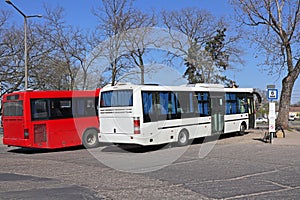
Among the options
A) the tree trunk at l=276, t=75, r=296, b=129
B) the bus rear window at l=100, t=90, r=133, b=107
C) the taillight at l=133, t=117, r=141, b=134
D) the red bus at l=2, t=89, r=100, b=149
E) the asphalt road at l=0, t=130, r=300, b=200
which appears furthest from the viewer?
the tree trunk at l=276, t=75, r=296, b=129

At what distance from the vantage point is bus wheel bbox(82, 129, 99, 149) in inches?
736

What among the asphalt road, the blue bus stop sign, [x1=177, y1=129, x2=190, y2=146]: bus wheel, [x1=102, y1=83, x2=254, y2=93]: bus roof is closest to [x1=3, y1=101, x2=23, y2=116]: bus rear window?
the asphalt road

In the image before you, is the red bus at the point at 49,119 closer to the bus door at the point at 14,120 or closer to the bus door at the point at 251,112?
the bus door at the point at 14,120

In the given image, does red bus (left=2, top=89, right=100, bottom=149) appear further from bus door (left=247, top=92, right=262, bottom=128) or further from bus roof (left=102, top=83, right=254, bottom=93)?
bus door (left=247, top=92, right=262, bottom=128)

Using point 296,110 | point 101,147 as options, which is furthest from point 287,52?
point 296,110

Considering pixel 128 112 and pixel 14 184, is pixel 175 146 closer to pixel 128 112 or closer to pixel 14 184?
pixel 128 112

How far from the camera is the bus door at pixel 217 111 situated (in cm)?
2016

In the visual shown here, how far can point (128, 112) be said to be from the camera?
15.9 m

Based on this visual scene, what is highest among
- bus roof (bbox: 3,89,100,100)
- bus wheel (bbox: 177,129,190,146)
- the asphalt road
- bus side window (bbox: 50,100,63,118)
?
bus roof (bbox: 3,89,100,100)

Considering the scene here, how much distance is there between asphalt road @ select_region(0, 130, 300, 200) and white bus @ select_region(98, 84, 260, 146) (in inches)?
31.1

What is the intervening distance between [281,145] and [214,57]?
68.7 feet

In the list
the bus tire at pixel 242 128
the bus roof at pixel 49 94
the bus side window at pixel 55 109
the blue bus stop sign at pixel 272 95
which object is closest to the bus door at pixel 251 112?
the bus tire at pixel 242 128

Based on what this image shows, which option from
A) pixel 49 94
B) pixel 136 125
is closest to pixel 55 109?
pixel 49 94

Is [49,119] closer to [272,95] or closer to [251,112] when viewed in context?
[272,95]
